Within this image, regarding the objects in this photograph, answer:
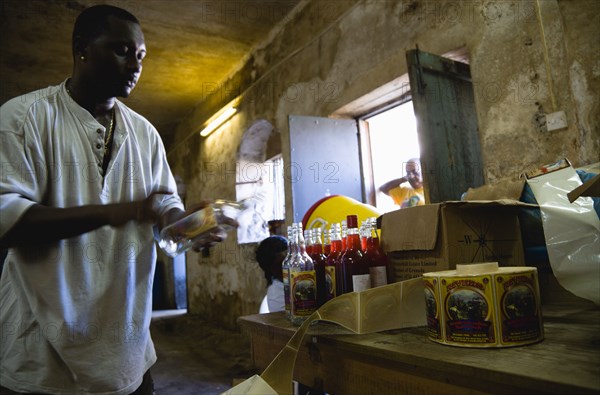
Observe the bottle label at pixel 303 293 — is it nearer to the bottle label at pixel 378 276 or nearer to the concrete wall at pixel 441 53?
the bottle label at pixel 378 276

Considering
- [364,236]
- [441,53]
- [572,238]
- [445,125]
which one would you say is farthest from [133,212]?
[441,53]

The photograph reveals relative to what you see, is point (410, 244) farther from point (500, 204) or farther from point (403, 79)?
point (403, 79)

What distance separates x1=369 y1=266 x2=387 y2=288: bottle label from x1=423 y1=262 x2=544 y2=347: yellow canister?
0.36 m

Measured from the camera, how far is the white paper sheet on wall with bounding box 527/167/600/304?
1.08 m

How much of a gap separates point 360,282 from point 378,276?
7cm

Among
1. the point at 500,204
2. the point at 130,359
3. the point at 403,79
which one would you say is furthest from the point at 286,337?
the point at 403,79

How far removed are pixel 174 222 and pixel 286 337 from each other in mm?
463

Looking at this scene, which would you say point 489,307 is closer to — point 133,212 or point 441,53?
point 133,212

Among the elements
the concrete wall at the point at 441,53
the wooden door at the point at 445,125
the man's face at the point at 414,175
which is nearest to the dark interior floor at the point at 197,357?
the concrete wall at the point at 441,53

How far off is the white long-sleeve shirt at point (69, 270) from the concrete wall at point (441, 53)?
6.79ft

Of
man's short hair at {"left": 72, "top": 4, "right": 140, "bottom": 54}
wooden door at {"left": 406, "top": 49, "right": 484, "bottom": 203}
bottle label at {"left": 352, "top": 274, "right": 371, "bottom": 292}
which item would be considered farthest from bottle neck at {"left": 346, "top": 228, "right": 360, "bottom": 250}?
wooden door at {"left": 406, "top": 49, "right": 484, "bottom": 203}

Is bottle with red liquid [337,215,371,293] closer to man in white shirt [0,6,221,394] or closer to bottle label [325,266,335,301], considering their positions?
bottle label [325,266,335,301]

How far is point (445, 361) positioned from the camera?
30.9 inches

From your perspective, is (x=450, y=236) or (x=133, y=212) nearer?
(x=133, y=212)
